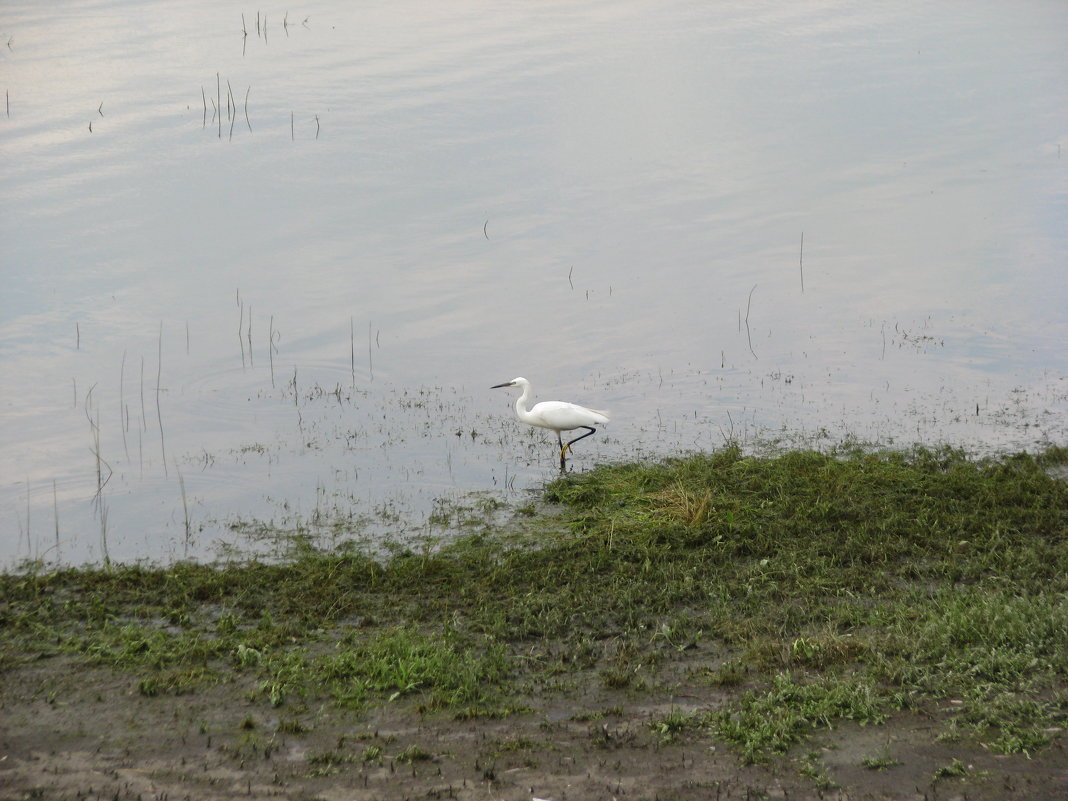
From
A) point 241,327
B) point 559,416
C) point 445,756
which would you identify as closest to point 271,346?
point 241,327

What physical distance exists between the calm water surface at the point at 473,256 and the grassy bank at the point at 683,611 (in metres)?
1.36

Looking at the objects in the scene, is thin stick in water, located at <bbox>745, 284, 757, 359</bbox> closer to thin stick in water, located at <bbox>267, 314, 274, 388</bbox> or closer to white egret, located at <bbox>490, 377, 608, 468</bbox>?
white egret, located at <bbox>490, 377, 608, 468</bbox>

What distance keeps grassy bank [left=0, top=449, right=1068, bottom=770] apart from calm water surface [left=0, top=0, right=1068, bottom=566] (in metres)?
1.36

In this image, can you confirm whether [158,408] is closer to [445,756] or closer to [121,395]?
[121,395]

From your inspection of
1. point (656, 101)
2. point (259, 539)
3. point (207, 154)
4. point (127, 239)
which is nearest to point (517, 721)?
point (259, 539)

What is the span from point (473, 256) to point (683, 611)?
9.87 m

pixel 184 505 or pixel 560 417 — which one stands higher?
pixel 560 417

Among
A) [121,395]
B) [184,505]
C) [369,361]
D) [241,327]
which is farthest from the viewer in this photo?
[241,327]

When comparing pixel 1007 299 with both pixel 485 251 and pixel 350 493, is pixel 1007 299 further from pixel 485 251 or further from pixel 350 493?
pixel 350 493

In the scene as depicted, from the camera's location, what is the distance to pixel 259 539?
29.6 feet

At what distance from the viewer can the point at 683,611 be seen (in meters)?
6.92

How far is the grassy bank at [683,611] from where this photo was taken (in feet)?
18.4

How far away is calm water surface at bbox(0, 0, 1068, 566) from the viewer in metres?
10.9

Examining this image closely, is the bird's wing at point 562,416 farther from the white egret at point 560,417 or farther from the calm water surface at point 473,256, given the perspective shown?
the calm water surface at point 473,256
